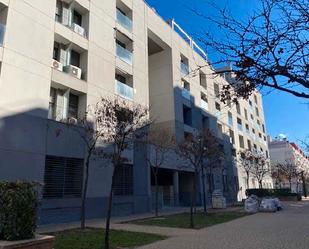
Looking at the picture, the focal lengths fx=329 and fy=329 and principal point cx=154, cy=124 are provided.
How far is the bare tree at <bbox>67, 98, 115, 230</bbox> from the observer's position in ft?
46.6

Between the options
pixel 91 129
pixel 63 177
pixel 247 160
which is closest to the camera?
pixel 91 129

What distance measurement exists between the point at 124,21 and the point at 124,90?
18.8 ft

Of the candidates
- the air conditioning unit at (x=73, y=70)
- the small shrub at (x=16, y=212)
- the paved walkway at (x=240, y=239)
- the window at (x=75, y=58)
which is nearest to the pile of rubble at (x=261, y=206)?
the paved walkway at (x=240, y=239)

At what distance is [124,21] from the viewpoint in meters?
25.1

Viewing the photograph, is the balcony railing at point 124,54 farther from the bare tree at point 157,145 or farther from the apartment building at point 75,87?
the bare tree at point 157,145

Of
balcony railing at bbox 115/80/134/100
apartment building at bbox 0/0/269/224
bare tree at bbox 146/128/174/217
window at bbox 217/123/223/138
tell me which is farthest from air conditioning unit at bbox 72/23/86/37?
window at bbox 217/123/223/138

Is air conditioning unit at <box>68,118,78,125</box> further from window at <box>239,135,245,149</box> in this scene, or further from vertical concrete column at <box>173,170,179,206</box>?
window at <box>239,135,245,149</box>

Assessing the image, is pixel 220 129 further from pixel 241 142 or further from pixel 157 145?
pixel 157 145

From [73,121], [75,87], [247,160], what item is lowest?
[73,121]

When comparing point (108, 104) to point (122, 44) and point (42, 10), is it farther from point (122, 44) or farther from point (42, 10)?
point (122, 44)

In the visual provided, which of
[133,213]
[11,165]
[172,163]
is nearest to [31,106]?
[11,165]

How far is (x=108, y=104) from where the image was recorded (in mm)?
14469

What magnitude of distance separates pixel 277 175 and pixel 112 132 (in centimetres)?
5146

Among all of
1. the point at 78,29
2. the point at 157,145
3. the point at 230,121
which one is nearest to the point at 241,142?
the point at 230,121
